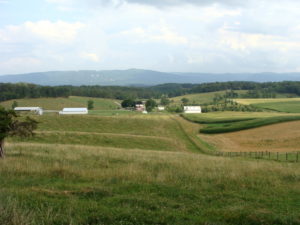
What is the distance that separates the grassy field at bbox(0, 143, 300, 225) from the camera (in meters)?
6.37

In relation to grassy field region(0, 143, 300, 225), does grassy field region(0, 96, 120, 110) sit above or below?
below

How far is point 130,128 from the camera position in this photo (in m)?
62.7

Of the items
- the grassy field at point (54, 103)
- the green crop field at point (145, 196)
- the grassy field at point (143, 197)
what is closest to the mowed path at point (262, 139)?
the green crop field at point (145, 196)

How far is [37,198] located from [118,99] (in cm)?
15676

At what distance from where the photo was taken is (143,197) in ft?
25.9

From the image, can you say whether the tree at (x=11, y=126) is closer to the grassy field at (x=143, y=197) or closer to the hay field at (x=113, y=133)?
the grassy field at (x=143, y=197)

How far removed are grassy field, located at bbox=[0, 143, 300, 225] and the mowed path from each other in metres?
34.2

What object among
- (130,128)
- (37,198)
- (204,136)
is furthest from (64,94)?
(37,198)

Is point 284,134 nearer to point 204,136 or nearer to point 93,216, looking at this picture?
point 204,136

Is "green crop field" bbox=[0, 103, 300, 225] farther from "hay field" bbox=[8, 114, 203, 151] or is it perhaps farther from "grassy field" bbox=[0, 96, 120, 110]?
"grassy field" bbox=[0, 96, 120, 110]

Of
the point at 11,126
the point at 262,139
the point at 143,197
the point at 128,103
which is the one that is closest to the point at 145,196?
the point at 143,197

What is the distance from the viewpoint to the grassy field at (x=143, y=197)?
251 inches

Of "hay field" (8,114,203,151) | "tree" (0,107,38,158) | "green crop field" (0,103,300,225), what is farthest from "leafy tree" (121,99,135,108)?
"green crop field" (0,103,300,225)

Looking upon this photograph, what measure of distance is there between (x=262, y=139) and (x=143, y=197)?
46.0m
